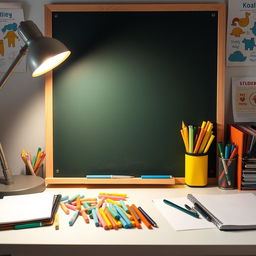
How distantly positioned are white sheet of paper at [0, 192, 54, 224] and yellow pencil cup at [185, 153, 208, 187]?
0.50 metres

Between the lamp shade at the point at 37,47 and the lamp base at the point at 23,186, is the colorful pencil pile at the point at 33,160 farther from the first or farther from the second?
the lamp shade at the point at 37,47

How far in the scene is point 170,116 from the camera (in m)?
1.48

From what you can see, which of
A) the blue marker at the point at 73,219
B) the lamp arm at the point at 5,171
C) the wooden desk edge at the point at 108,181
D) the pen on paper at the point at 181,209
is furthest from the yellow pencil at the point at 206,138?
the lamp arm at the point at 5,171

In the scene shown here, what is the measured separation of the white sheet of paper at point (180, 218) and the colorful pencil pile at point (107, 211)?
0.20 feet

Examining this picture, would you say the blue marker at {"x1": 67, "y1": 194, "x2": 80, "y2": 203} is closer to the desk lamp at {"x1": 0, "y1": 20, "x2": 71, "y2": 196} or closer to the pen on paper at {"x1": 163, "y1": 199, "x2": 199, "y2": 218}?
the desk lamp at {"x1": 0, "y1": 20, "x2": 71, "y2": 196}

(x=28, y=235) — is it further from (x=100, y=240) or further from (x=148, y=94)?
(x=148, y=94)

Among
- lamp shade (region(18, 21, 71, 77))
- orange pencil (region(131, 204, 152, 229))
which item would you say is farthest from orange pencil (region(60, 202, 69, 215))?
lamp shade (region(18, 21, 71, 77))

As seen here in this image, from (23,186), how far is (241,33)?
0.97m

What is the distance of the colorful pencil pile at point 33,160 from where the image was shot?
57.0 inches

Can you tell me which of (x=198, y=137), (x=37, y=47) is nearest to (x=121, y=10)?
(x=37, y=47)

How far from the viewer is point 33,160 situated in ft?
4.88

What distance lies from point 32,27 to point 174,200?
0.71 m
